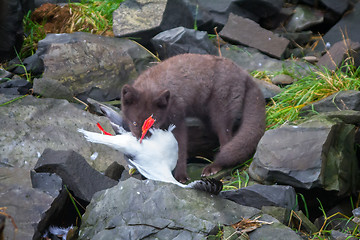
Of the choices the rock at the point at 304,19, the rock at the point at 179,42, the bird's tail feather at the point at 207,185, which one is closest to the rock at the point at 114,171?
the bird's tail feather at the point at 207,185

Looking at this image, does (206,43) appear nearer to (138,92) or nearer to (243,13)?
(243,13)

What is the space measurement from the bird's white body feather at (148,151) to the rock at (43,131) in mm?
542

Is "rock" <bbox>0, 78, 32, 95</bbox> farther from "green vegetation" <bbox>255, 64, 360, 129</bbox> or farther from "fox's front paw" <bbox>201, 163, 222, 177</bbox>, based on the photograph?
"green vegetation" <bbox>255, 64, 360, 129</bbox>

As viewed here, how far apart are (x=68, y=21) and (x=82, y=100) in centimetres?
198

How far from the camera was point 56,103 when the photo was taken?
5.64m

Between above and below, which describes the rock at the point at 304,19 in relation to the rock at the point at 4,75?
above

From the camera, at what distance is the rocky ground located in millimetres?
3426

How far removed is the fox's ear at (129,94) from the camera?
15.7 feet

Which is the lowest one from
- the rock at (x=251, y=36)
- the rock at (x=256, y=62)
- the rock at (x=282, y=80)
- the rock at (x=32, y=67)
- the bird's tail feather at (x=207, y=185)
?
the rock at (x=32, y=67)

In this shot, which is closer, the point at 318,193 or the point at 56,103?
the point at 318,193

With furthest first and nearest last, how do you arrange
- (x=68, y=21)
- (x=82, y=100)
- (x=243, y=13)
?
(x=243, y=13) → (x=68, y=21) → (x=82, y=100)

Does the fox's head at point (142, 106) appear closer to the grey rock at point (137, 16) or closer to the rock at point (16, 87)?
the rock at point (16, 87)

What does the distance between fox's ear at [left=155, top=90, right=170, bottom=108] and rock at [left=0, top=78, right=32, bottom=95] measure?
218 centimetres

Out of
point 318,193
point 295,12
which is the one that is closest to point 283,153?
point 318,193
